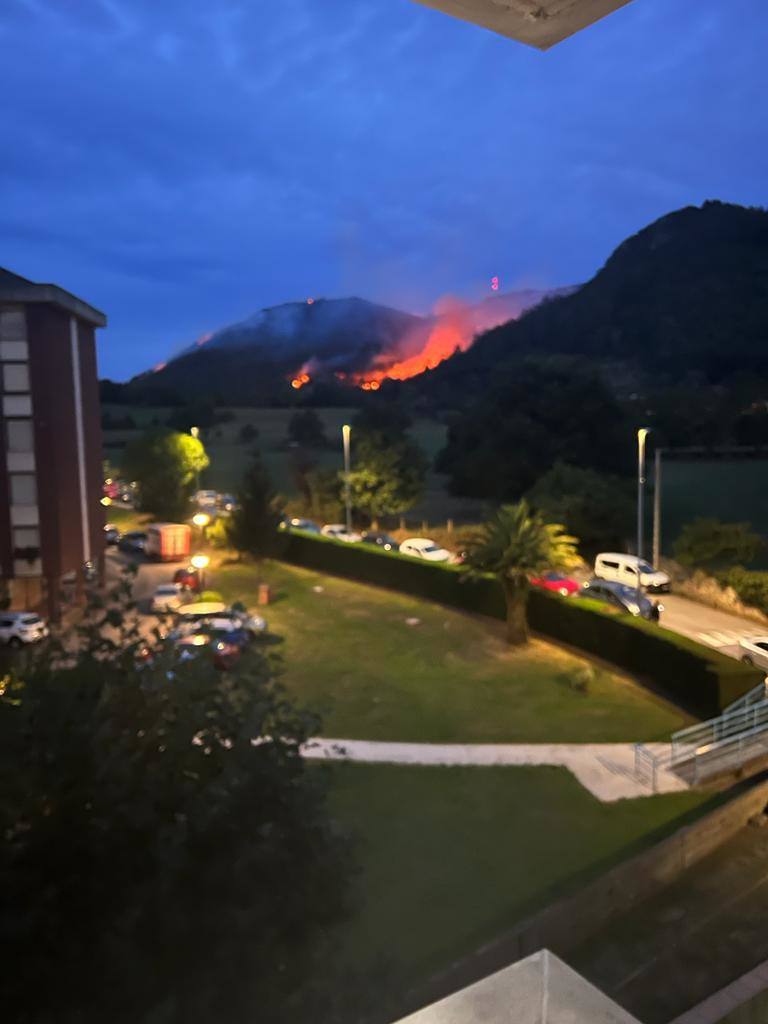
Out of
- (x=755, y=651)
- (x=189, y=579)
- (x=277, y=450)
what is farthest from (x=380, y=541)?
(x=277, y=450)

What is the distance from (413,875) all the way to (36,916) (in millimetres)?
9505

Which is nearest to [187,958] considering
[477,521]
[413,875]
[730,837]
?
[413,875]

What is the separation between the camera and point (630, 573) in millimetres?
35375

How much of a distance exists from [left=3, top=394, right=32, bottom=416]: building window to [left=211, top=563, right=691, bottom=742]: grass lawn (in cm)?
1292

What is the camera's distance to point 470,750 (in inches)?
761

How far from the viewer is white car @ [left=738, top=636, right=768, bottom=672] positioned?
23.2m

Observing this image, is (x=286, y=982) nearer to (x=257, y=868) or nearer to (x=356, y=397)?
(x=257, y=868)

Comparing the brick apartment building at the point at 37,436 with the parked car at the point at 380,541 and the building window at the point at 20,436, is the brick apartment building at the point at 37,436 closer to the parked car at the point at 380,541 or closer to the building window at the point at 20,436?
the building window at the point at 20,436

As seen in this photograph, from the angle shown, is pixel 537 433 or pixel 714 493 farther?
pixel 537 433

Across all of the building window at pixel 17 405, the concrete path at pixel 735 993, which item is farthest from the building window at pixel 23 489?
the concrete path at pixel 735 993

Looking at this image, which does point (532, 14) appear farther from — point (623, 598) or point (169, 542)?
point (169, 542)

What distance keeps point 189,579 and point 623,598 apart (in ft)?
70.4

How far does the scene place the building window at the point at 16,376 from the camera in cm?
3044

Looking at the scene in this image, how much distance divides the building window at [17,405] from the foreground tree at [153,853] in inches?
1064
